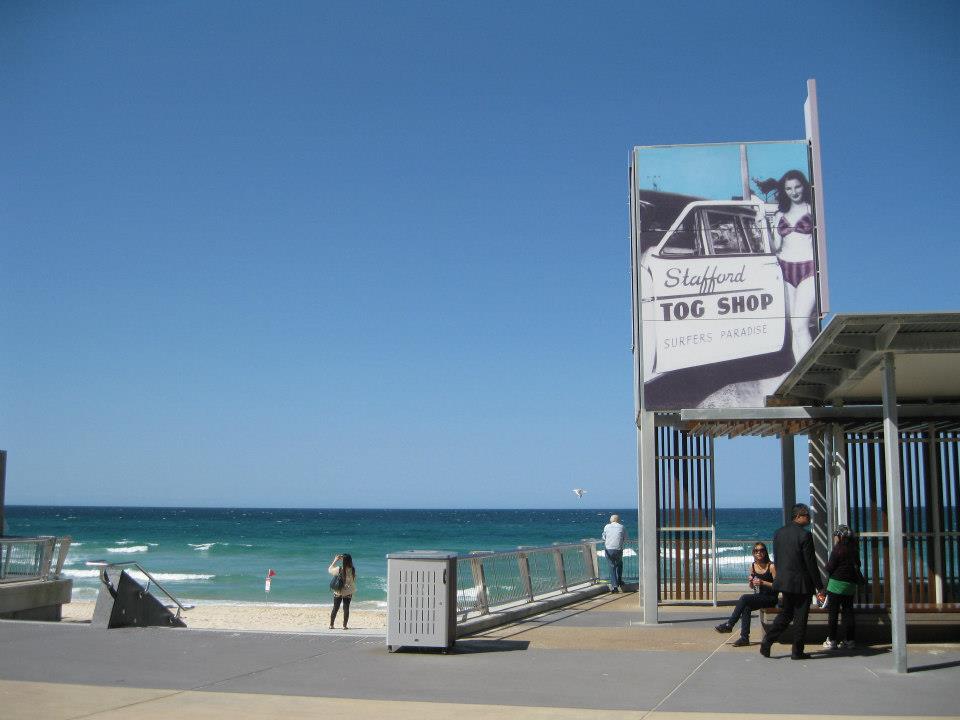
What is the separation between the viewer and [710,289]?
1520 centimetres

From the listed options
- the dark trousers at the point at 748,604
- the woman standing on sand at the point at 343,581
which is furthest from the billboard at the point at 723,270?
the woman standing on sand at the point at 343,581

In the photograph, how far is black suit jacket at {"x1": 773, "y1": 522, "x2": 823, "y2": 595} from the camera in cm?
1092

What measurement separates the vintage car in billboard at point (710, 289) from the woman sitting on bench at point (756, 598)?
3303 mm

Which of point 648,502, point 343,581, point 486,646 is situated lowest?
point 486,646

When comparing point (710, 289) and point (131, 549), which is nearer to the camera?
point (710, 289)

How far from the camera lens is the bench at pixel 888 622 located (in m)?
11.6

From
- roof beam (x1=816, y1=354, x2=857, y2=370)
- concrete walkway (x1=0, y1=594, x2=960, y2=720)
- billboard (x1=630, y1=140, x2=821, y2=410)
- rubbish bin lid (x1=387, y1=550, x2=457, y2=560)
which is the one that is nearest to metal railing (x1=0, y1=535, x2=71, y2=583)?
concrete walkway (x1=0, y1=594, x2=960, y2=720)

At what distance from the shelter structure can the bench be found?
0.09 meters

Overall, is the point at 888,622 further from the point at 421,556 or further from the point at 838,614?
the point at 421,556

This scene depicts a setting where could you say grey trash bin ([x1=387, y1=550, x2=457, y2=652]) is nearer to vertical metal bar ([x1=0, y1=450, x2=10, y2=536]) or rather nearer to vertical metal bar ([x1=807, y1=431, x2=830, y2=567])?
vertical metal bar ([x1=807, y1=431, x2=830, y2=567])

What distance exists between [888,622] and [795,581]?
1.74 m

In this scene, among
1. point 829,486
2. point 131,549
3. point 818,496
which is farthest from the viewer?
point 131,549

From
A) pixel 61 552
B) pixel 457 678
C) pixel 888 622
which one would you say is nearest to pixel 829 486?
pixel 888 622

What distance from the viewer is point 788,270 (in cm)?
1523
